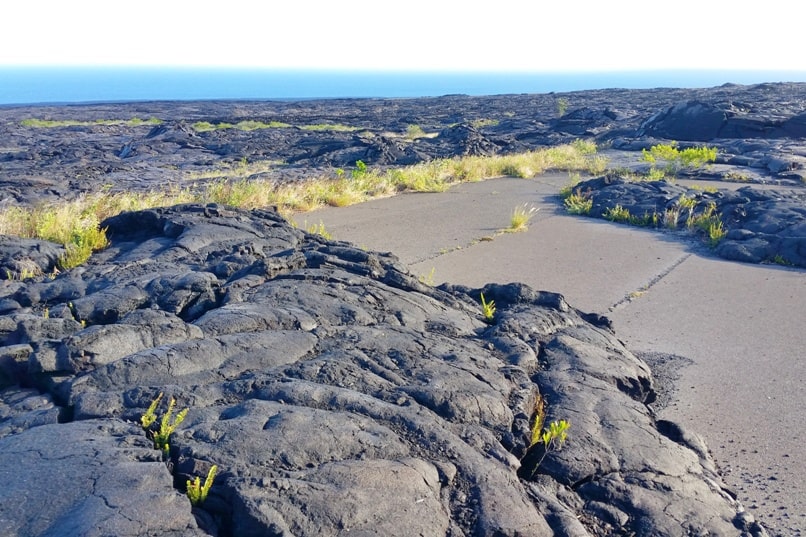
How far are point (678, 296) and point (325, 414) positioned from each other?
667 cm

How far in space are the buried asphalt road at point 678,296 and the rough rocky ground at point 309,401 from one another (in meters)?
0.49

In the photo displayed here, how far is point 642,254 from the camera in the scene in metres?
12.0

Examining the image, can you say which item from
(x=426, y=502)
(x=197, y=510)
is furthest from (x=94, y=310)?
(x=426, y=502)

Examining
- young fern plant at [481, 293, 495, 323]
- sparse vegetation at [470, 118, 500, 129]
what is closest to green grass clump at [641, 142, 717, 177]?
young fern plant at [481, 293, 495, 323]

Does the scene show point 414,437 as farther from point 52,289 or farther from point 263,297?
point 52,289

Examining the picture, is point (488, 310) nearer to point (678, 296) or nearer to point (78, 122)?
point (678, 296)

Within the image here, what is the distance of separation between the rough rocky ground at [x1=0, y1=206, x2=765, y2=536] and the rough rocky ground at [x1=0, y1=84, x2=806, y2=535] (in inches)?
Result: 0.6

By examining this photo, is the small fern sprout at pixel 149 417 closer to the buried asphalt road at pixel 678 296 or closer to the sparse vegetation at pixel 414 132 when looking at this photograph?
the buried asphalt road at pixel 678 296

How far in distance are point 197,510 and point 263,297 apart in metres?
2.98

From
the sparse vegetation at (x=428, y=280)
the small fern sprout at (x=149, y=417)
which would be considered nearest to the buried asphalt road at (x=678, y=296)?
the sparse vegetation at (x=428, y=280)

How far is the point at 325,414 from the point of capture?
13.9ft

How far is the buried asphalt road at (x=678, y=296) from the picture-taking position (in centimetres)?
560

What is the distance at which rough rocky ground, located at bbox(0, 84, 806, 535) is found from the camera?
3.49 m

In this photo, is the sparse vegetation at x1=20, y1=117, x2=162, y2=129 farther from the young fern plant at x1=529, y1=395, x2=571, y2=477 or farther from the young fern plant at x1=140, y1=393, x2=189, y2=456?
the young fern plant at x1=529, y1=395, x2=571, y2=477
